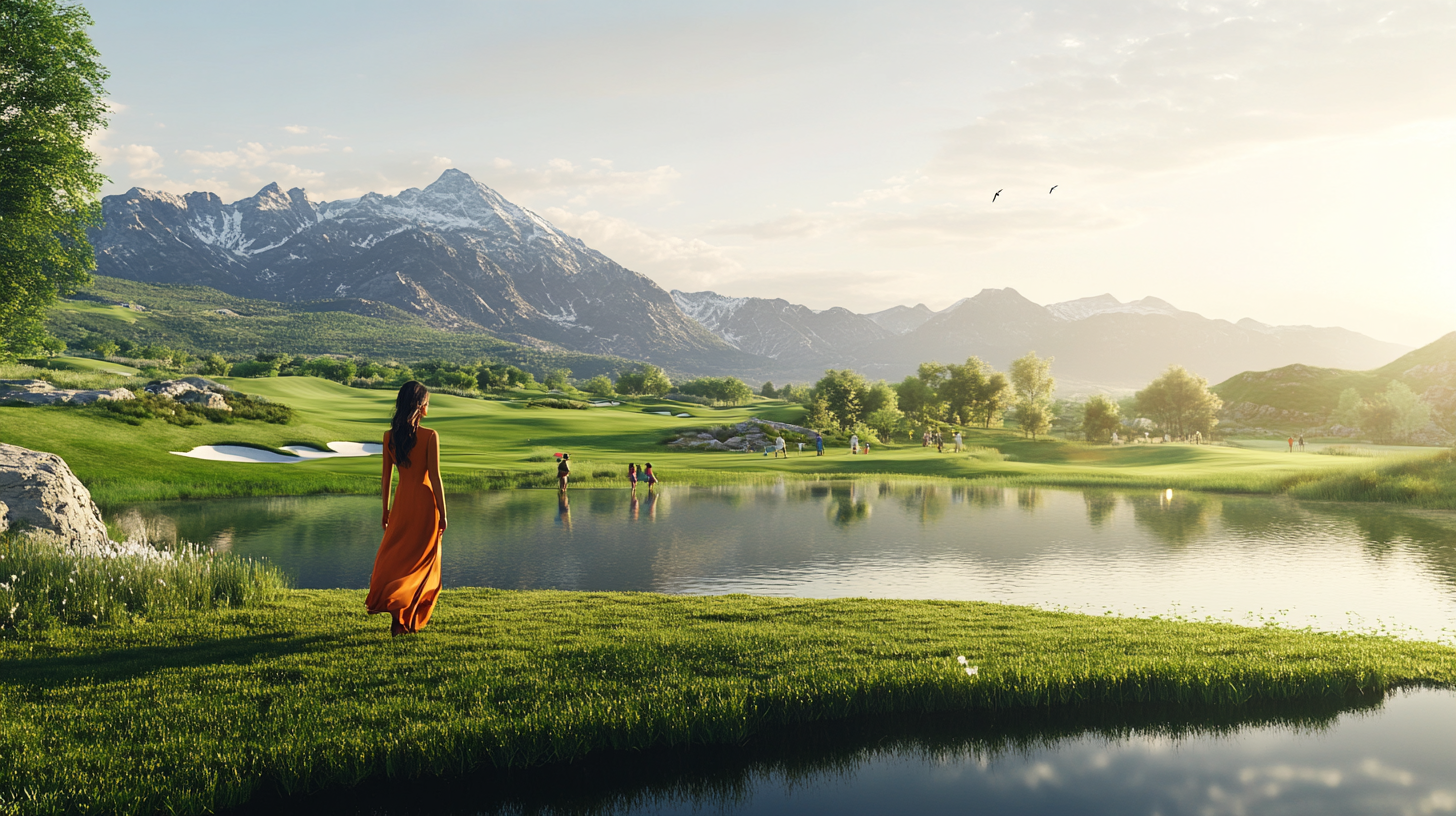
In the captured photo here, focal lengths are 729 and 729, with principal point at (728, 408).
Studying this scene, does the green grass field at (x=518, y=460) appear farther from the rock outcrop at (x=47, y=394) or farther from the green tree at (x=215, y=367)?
the green tree at (x=215, y=367)

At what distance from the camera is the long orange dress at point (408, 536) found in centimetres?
920

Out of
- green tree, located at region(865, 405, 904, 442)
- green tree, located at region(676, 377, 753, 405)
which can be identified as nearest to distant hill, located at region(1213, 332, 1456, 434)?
green tree, located at region(865, 405, 904, 442)

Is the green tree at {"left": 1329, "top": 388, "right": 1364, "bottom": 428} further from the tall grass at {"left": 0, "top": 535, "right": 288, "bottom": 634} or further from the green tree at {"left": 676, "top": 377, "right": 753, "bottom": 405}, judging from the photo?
the tall grass at {"left": 0, "top": 535, "right": 288, "bottom": 634}

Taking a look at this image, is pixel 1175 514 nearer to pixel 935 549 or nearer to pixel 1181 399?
pixel 935 549

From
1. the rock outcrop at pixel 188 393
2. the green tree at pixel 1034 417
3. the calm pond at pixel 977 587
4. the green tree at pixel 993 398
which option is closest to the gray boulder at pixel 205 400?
the rock outcrop at pixel 188 393

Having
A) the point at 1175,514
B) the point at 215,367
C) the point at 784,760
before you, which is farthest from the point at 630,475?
the point at 215,367

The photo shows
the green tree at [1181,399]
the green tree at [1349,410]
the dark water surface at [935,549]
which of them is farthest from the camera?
the green tree at [1349,410]

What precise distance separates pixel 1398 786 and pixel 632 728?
A: 691 centimetres

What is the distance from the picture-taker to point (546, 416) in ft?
248

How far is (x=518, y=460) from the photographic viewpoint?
47.4 metres

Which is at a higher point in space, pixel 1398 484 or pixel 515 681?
pixel 1398 484

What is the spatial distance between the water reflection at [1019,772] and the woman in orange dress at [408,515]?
3.58 metres

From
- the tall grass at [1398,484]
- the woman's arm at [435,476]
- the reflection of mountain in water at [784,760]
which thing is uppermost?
the woman's arm at [435,476]

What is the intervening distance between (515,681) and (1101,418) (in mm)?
79620
